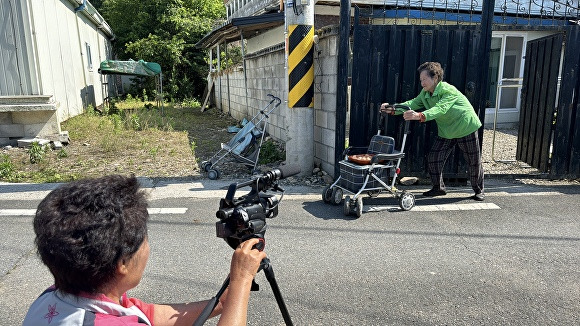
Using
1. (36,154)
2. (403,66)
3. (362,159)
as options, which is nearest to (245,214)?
(362,159)

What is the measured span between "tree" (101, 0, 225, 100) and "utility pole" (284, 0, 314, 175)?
1584 centimetres

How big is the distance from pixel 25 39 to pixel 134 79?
49.8ft

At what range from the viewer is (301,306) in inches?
114

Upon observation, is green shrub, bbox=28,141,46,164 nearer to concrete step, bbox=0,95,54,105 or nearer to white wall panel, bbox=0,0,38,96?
concrete step, bbox=0,95,54,105

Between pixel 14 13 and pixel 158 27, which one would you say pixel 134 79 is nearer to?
pixel 158 27

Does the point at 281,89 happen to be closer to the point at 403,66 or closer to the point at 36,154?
the point at 403,66

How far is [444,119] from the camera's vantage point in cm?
498

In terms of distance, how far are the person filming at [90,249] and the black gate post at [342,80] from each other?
4.45 metres

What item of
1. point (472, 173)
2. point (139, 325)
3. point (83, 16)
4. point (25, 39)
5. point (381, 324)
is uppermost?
point (83, 16)

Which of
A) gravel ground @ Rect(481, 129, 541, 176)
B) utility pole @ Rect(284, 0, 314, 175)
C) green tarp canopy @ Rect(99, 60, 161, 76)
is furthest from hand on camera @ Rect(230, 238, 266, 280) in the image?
green tarp canopy @ Rect(99, 60, 161, 76)

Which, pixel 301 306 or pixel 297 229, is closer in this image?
pixel 301 306

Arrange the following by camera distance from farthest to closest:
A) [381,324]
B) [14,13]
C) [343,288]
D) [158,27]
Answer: [158,27]
[14,13]
[343,288]
[381,324]

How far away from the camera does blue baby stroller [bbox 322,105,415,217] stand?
15.4 feet

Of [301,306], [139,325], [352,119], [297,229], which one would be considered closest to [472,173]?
→ [352,119]
